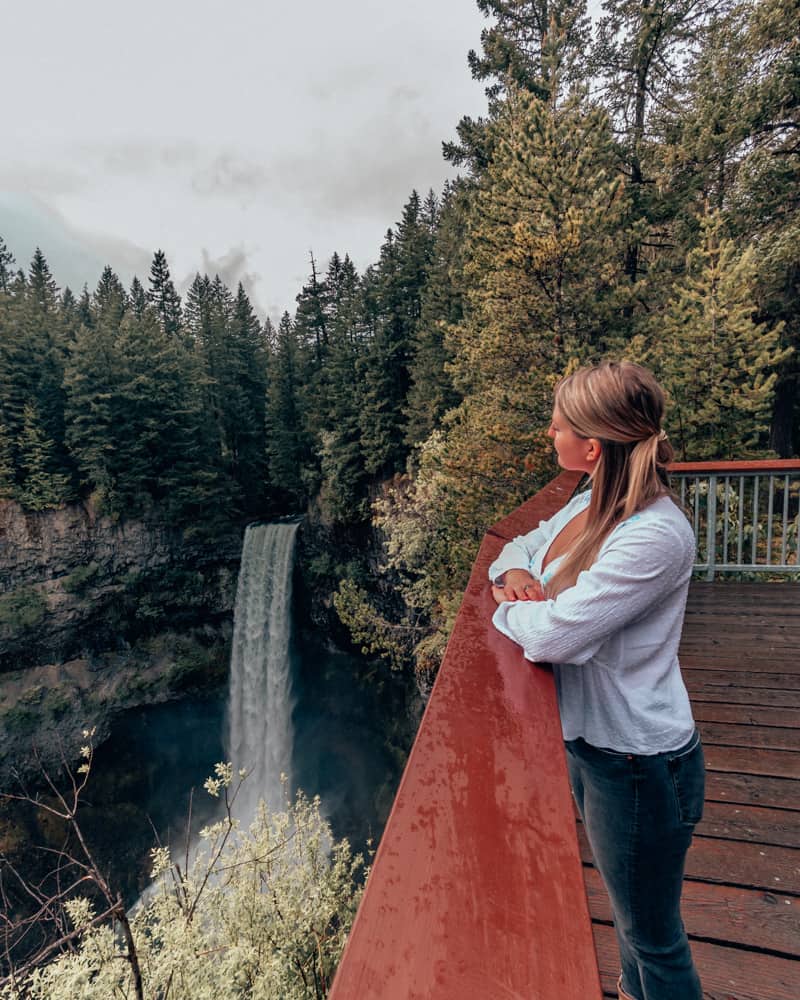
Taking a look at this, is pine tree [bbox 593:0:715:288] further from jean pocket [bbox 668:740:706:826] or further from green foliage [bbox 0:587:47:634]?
green foliage [bbox 0:587:47:634]

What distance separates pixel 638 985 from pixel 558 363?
8572 mm

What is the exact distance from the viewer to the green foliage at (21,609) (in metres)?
18.4

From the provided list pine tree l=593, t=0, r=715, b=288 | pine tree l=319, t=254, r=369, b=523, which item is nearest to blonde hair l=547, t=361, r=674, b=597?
pine tree l=593, t=0, r=715, b=288

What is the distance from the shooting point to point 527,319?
8.75 meters

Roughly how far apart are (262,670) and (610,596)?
827 inches

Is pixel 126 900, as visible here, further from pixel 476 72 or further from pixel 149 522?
pixel 476 72

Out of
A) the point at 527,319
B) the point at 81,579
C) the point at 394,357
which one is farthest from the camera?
the point at 81,579

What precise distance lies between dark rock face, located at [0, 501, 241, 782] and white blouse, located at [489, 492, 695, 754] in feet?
74.0

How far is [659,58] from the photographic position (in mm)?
11539

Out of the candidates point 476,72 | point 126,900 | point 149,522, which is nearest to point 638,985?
point 476,72

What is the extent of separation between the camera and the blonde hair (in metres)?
1.09

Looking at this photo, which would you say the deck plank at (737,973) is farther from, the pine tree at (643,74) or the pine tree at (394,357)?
the pine tree at (394,357)

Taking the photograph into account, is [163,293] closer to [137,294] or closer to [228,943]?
[137,294]

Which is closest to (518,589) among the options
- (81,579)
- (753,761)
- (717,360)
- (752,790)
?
(752,790)
